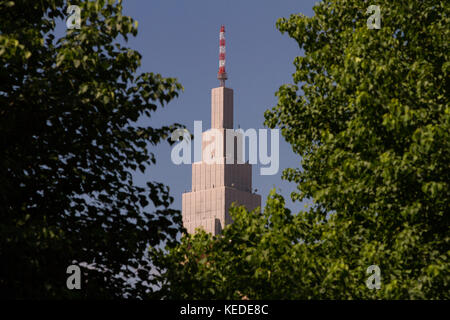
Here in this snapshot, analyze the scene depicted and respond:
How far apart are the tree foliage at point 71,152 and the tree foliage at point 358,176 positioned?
2244 mm

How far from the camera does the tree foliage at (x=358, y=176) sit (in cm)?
1734

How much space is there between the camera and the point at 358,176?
18781 millimetres

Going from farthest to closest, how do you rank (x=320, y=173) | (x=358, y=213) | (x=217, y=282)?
(x=320, y=173) → (x=217, y=282) → (x=358, y=213)

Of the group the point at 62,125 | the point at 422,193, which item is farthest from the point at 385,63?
the point at 62,125

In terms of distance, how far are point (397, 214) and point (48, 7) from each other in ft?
32.7

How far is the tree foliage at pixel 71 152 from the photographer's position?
14.1 metres

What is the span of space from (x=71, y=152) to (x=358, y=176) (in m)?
7.47

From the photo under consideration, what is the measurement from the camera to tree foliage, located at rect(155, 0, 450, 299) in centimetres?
1734

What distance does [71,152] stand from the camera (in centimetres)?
1562

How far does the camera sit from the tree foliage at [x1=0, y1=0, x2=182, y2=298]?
14.1m

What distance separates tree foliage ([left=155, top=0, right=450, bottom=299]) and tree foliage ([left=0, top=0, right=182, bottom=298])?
7.36ft

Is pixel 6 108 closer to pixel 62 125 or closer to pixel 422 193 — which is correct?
pixel 62 125
